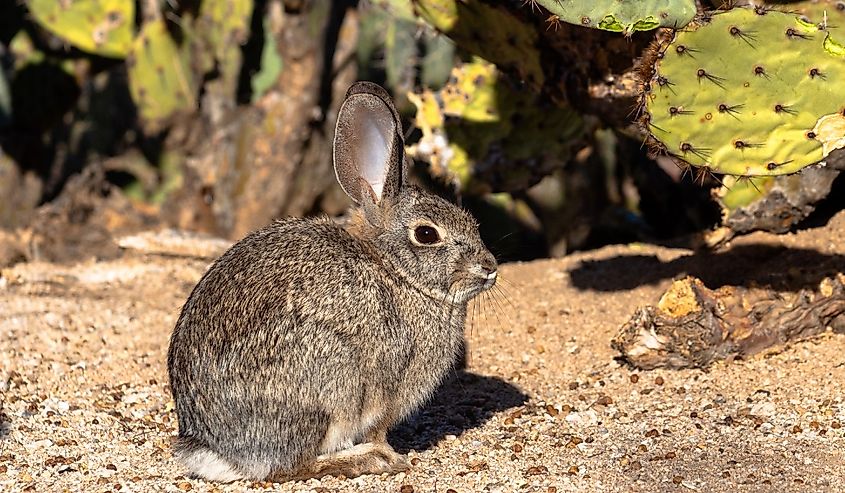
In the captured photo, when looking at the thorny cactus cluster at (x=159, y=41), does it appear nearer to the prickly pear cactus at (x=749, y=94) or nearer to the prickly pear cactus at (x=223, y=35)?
the prickly pear cactus at (x=223, y=35)

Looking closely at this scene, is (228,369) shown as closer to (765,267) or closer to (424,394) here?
(424,394)

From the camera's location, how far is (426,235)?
16.9 ft

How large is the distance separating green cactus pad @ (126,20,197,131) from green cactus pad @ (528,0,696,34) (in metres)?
4.78

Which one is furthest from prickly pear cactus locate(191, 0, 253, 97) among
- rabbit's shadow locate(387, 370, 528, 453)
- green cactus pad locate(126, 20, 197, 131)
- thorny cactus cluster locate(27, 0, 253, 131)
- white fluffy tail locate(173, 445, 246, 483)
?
white fluffy tail locate(173, 445, 246, 483)

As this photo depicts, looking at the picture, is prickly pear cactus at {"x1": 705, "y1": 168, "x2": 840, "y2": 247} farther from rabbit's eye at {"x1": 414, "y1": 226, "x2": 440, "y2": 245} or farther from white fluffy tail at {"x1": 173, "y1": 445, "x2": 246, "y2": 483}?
white fluffy tail at {"x1": 173, "y1": 445, "x2": 246, "y2": 483}

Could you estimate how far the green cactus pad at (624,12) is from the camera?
17.7 feet

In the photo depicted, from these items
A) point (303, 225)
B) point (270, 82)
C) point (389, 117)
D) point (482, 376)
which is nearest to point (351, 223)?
point (303, 225)

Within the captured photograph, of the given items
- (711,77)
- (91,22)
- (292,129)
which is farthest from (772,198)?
(91,22)

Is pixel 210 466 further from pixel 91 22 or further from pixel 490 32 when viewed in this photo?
pixel 91 22

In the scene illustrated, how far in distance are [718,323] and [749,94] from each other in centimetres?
120

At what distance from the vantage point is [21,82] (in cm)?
998

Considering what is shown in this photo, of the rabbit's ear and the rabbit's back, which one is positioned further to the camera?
the rabbit's ear

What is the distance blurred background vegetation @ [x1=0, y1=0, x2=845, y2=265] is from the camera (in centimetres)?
770

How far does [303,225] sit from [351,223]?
0.74ft
